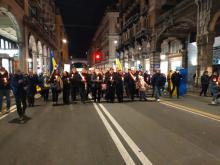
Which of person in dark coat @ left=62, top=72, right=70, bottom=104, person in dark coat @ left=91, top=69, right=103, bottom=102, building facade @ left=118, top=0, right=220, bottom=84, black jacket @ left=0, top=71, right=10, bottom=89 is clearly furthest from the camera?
building facade @ left=118, top=0, right=220, bottom=84

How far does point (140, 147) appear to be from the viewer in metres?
5.80

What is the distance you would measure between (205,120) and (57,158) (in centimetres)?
557

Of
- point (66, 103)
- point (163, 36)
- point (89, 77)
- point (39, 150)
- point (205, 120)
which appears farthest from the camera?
point (163, 36)

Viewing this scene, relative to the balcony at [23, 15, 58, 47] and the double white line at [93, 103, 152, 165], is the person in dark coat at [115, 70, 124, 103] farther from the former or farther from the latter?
the balcony at [23, 15, 58, 47]

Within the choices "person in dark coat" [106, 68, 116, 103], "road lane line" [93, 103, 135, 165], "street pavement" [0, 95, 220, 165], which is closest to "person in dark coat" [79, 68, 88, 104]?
"person in dark coat" [106, 68, 116, 103]

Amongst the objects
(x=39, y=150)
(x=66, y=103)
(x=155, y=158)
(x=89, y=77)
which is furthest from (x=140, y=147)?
(x=89, y=77)

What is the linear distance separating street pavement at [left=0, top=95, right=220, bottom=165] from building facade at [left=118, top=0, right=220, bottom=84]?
13745mm

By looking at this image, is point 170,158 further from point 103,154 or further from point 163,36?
point 163,36

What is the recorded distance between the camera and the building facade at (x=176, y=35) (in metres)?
21.7

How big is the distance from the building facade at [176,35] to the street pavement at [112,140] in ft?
45.1

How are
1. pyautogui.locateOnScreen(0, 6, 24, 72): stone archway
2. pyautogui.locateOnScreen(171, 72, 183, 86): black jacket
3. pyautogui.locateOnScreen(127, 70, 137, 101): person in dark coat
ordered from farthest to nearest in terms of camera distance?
pyautogui.locateOnScreen(0, 6, 24, 72): stone archway < pyautogui.locateOnScreen(171, 72, 183, 86): black jacket < pyautogui.locateOnScreen(127, 70, 137, 101): person in dark coat

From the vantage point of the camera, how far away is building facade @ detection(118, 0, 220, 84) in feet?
71.2

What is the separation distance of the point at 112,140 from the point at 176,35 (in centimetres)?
2626

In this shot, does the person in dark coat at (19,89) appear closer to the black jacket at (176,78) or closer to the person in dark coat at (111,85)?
the person in dark coat at (111,85)
